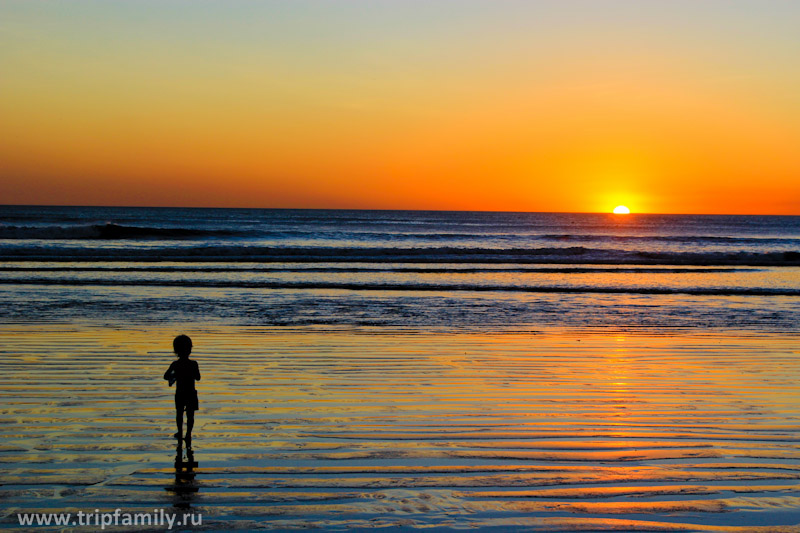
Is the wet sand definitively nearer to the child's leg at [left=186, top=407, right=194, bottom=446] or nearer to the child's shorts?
the child's leg at [left=186, top=407, right=194, bottom=446]

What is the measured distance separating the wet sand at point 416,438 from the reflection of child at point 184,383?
16cm

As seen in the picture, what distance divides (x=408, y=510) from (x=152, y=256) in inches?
1112

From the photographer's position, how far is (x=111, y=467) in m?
4.33

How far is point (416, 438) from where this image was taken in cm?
500

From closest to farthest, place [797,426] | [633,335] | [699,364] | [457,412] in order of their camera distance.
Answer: [797,426] < [457,412] < [699,364] < [633,335]

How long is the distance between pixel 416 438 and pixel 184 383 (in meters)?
1.77

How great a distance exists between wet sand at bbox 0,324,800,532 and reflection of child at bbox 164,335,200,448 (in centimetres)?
16

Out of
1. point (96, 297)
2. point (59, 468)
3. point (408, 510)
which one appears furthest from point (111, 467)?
point (96, 297)

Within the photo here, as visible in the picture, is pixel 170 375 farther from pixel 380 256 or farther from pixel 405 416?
pixel 380 256

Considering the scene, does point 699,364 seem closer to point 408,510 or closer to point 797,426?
point 797,426

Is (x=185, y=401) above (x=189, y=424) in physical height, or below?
above

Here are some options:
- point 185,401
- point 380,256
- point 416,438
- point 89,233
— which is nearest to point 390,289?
point 416,438

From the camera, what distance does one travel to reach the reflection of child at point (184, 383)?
4.87m

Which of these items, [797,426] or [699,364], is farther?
[699,364]
